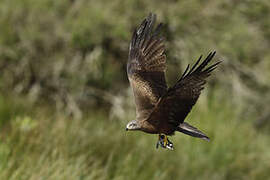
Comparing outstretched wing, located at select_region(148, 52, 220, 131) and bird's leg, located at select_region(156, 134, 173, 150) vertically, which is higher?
outstretched wing, located at select_region(148, 52, 220, 131)

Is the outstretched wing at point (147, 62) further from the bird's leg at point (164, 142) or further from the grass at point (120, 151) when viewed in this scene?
the grass at point (120, 151)

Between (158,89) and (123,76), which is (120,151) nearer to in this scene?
(123,76)

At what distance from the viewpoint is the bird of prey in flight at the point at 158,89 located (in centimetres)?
236

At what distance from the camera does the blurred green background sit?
19.1ft

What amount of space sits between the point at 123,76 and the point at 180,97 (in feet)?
17.2

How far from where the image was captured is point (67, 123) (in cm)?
578

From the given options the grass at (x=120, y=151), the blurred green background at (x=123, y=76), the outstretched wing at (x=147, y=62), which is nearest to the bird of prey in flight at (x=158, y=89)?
the outstretched wing at (x=147, y=62)

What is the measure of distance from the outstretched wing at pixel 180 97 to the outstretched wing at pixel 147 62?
1.56 ft

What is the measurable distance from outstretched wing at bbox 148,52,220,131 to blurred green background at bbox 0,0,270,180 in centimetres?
299

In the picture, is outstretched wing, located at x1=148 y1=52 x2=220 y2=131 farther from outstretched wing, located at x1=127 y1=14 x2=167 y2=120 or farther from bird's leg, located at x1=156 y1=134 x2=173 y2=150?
outstretched wing, located at x1=127 y1=14 x2=167 y2=120

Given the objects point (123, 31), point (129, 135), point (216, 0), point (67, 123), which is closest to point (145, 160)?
point (129, 135)

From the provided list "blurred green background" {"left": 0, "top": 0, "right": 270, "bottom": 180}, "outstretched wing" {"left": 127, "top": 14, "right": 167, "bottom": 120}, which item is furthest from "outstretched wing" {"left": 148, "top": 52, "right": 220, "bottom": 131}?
"blurred green background" {"left": 0, "top": 0, "right": 270, "bottom": 180}

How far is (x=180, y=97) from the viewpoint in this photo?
238 centimetres

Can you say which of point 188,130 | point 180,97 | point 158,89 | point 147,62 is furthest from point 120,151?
point 180,97
